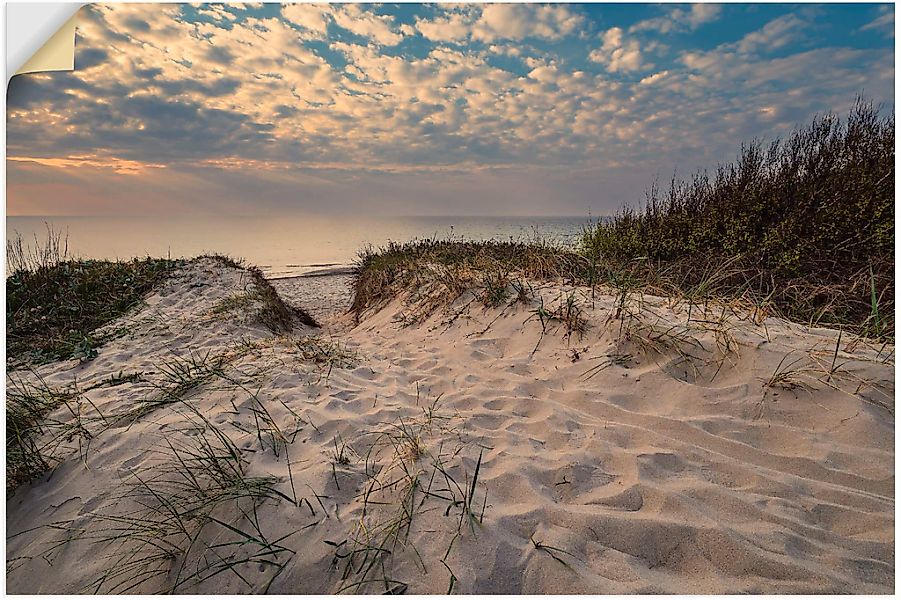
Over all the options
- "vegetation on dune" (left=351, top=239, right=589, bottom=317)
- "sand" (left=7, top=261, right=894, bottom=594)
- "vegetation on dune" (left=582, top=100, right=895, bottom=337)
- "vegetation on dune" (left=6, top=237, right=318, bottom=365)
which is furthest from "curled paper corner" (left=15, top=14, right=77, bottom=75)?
"vegetation on dune" (left=582, top=100, right=895, bottom=337)

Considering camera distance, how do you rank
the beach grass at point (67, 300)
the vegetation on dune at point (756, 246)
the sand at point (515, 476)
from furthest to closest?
1. the beach grass at point (67, 300)
2. the vegetation on dune at point (756, 246)
3. the sand at point (515, 476)

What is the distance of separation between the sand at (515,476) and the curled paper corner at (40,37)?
1857mm

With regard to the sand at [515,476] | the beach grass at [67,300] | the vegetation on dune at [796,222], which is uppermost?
the vegetation on dune at [796,222]

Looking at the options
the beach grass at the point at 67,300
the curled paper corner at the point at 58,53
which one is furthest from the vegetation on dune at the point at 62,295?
the curled paper corner at the point at 58,53

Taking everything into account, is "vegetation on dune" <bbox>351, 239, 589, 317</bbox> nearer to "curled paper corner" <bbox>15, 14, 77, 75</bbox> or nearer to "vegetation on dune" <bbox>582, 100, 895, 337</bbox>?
"vegetation on dune" <bbox>582, 100, 895, 337</bbox>

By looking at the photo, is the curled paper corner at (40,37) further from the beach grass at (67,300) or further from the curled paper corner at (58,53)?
the beach grass at (67,300)

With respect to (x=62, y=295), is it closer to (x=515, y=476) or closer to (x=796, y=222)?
(x=515, y=476)

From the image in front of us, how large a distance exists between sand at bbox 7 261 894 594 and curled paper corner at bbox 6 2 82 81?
6.09 ft

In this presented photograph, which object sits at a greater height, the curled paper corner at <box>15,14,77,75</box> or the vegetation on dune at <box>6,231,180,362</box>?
the curled paper corner at <box>15,14,77,75</box>

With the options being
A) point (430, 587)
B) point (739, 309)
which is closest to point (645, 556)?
point (430, 587)

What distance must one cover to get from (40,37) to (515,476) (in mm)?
2697

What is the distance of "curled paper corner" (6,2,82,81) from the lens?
1777 mm

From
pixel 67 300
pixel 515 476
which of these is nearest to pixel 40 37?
pixel 515 476

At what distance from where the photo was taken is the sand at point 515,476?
5.55 ft
